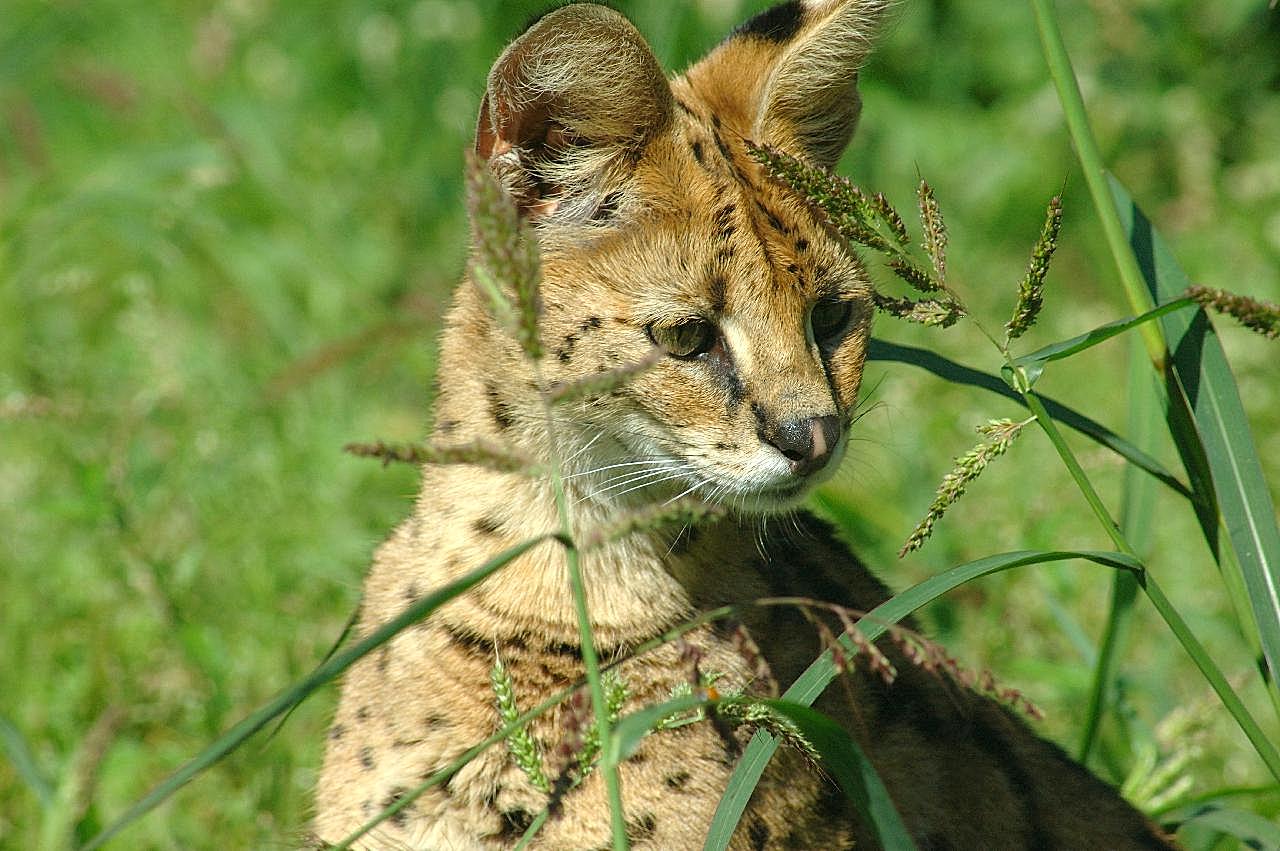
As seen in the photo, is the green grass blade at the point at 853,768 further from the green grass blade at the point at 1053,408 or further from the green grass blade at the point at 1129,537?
the green grass blade at the point at 1129,537

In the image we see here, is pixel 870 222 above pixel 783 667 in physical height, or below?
above

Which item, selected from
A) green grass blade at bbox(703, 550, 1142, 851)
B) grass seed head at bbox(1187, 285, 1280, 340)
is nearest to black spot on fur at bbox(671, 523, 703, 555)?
green grass blade at bbox(703, 550, 1142, 851)

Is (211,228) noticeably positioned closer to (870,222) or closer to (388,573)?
(388,573)

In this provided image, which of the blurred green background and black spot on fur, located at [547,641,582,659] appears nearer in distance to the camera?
black spot on fur, located at [547,641,582,659]

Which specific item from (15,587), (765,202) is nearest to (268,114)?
(15,587)

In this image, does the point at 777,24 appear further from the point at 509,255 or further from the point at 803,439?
the point at 509,255

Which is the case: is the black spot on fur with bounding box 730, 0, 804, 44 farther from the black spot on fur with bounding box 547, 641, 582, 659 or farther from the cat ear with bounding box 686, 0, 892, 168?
the black spot on fur with bounding box 547, 641, 582, 659

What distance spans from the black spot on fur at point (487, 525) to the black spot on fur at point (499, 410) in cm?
18

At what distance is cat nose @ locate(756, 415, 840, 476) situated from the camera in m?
2.67

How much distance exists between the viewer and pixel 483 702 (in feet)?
9.36

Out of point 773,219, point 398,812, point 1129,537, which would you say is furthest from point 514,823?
point 1129,537

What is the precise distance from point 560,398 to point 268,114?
5.13 meters

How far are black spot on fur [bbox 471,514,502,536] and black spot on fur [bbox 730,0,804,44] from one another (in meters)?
1.11

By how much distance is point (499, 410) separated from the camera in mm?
2947
